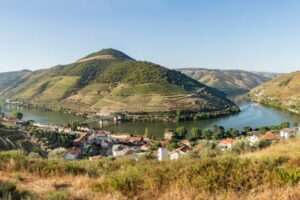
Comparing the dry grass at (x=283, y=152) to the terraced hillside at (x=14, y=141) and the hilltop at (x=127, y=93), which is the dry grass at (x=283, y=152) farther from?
the hilltop at (x=127, y=93)

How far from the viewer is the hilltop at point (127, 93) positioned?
87.1 metres

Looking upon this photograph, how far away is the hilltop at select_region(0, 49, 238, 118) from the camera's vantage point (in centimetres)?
8712

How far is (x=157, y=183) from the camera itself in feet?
13.8

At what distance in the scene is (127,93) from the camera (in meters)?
102

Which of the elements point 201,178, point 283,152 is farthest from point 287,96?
point 201,178

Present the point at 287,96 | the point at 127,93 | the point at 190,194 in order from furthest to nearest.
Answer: the point at 287,96 → the point at 127,93 → the point at 190,194

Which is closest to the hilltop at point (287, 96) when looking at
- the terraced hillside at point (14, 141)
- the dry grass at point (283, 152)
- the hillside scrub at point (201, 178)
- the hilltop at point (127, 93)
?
the hilltop at point (127, 93)

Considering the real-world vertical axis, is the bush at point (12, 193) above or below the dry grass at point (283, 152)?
above

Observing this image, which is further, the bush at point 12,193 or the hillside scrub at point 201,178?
the hillside scrub at point 201,178

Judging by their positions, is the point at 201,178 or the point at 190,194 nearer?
the point at 190,194

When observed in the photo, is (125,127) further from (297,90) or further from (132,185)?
(297,90)

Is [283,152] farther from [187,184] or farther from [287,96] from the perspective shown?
[287,96]

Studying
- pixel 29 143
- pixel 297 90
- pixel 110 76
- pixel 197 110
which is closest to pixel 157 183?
pixel 29 143

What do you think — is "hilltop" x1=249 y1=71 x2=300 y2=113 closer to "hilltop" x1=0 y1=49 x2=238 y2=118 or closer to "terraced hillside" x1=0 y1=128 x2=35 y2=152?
"hilltop" x1=0 y1=49 x2=238 y2=118
